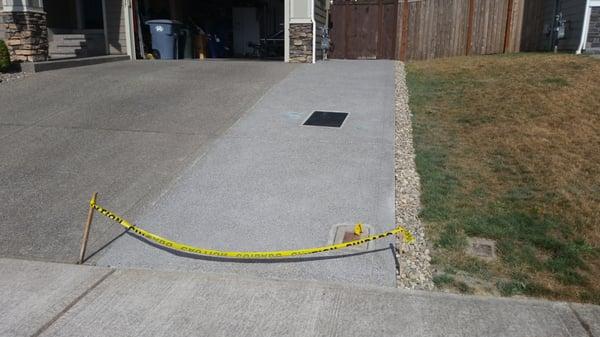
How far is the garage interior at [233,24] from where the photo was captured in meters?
18.7

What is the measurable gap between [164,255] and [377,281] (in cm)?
190

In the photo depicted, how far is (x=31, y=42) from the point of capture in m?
12.1

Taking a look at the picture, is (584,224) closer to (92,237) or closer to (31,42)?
(92,237)

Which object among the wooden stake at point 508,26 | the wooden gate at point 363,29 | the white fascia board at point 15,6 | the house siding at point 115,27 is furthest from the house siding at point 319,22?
the white fascia board at point 15,6

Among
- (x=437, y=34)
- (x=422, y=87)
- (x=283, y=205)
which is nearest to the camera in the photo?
(x=283, y=205)

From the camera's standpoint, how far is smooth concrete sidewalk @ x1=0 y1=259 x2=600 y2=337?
11.4 feet

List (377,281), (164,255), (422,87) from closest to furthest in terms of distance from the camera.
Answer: (377,281) < (164,255) < (422,87)

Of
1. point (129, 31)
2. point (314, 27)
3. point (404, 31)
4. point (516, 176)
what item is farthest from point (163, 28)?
point (516, 176)

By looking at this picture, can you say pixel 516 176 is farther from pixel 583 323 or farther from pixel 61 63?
pixel 61 63

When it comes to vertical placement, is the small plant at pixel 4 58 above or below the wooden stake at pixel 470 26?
below

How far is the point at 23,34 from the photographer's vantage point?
12039mm

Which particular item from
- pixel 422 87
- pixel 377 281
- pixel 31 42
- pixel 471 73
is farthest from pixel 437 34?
pixel 377 281

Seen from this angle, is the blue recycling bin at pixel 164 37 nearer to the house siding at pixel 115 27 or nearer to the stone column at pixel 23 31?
the house siding at pixel 115 27

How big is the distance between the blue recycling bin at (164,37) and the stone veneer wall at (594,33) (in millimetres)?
11858
